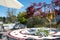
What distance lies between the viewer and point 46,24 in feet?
61.5

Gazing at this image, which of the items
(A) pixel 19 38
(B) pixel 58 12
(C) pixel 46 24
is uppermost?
(B) pixel 58 12

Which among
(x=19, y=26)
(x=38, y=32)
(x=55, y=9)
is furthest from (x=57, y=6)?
(x=38, y=32)

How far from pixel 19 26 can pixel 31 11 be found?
2948 mm

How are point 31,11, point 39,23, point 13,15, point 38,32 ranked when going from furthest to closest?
1. point 13,15
2. point 31,11
3. point 39,23
4. point 38,32

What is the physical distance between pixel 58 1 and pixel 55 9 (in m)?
1.32

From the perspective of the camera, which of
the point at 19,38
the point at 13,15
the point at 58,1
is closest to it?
the point at 19,38

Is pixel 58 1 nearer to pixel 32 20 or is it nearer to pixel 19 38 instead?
pixel 32 20

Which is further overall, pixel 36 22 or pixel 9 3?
pixel 36 22

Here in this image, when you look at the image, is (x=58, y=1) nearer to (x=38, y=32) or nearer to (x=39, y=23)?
(x=39, y=23)

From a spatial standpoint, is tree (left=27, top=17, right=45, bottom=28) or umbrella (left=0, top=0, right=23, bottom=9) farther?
tree (left=27, top=17, right=45, bottom=28)

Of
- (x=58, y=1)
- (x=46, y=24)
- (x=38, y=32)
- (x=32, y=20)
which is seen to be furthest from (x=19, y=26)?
(x=38, y=32)

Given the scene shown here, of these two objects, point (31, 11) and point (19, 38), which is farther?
point (31, 11)

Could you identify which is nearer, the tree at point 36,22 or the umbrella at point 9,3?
the umbrella at point 9,3

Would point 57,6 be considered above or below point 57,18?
above
